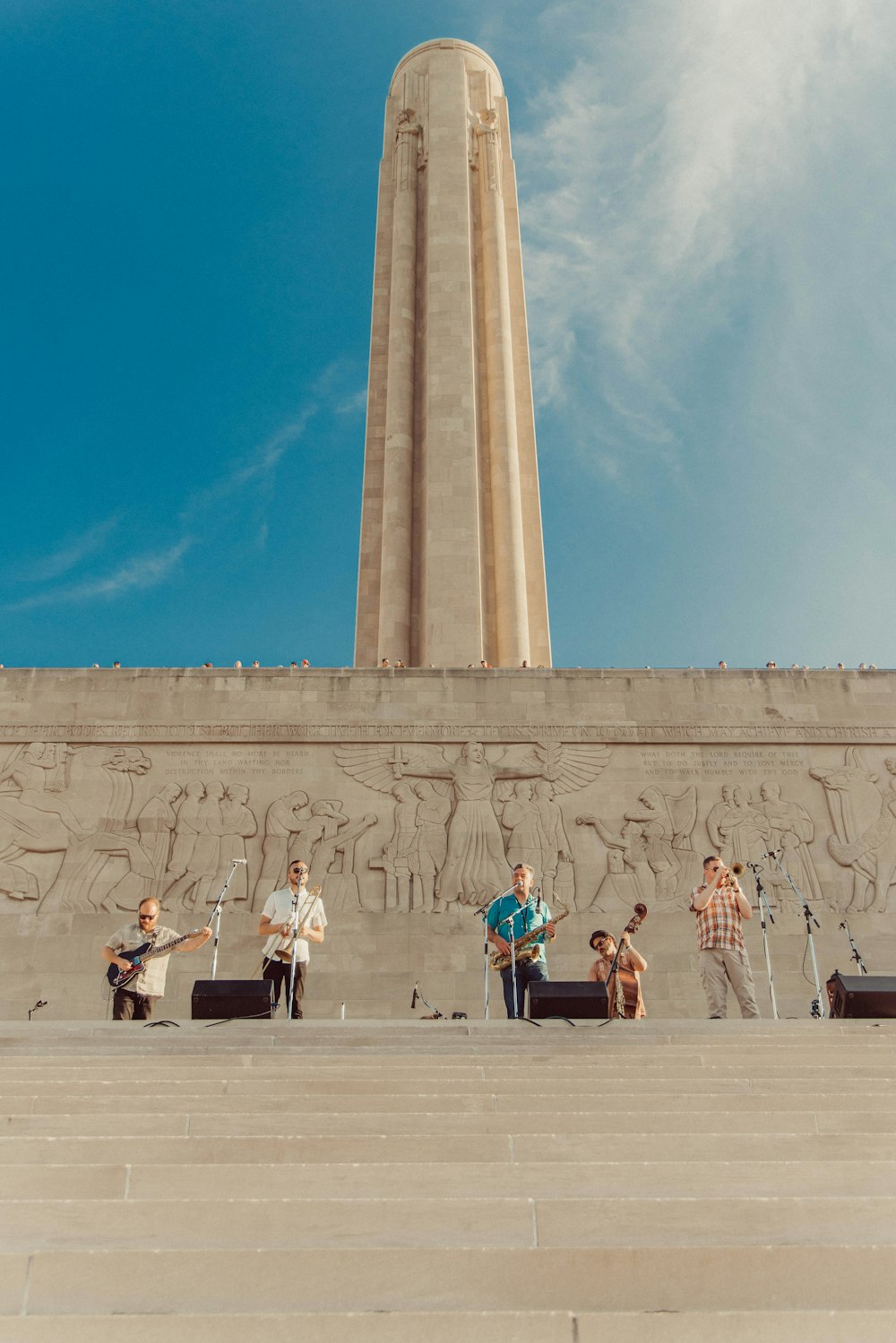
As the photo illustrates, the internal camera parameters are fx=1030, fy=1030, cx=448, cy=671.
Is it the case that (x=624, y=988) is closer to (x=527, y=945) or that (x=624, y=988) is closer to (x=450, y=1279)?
(x=527, y=945)

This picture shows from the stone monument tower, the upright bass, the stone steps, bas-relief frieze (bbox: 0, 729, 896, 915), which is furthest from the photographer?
the stone monument tower

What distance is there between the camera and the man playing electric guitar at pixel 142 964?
26.8 feet

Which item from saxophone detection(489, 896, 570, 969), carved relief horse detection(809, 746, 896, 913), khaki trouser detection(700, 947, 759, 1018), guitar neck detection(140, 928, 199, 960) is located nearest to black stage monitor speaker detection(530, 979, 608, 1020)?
saxophone detection(489, 896, 570, 969)

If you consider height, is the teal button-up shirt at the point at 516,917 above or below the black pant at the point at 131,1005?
above

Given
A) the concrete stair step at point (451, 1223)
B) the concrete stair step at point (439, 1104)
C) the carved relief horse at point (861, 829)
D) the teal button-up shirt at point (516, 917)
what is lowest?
the concrete stair step at point (451, 1223)

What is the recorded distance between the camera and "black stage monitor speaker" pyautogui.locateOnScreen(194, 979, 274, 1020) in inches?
323

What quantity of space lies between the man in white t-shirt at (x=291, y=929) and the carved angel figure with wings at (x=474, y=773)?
409 cm

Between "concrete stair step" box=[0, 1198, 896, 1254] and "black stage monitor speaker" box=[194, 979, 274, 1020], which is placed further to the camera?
"black stage monitor speaker" box=[194, 979, 274, 1020]

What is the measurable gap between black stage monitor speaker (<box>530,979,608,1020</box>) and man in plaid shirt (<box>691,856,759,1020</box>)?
46.8 inches

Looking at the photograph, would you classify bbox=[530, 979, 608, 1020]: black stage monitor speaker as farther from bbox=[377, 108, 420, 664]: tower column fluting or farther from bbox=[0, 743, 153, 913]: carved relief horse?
bbox=[377, 108, 420, 664]: tower column fluting

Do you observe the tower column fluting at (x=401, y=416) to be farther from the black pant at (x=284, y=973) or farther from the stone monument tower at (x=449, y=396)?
the black pant at (x=284, y=973)

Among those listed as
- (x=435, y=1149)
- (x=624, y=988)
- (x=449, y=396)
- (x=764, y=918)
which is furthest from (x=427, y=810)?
(x=449, y=396)

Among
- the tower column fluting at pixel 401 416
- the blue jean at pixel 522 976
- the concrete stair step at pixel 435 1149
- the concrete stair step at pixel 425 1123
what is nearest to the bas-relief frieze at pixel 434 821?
the blue jean at pixel 522 976

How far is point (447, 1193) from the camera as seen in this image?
421 cm
